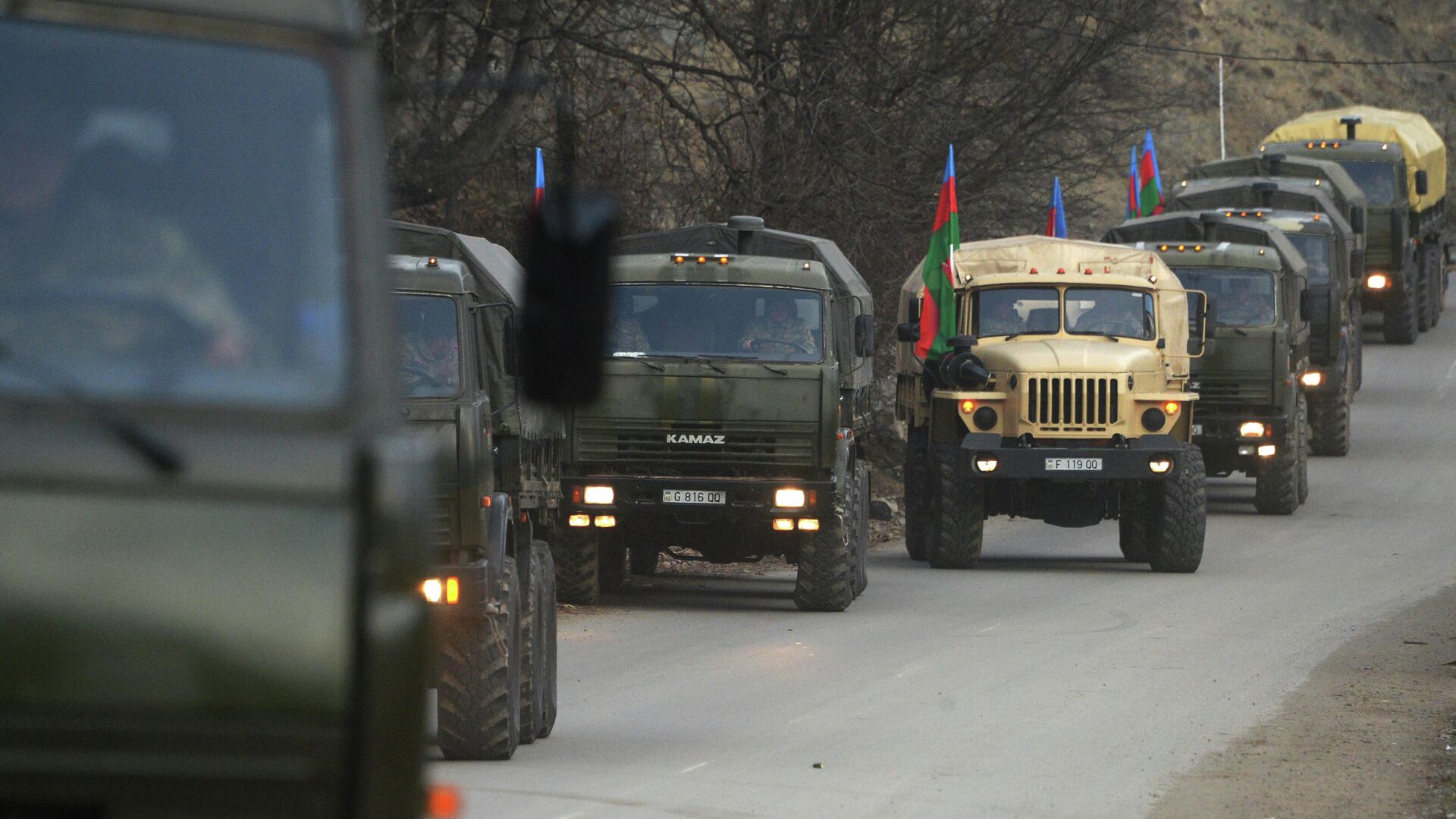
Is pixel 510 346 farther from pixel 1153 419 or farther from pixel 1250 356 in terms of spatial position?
pixel 1250 356

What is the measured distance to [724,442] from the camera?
15883mm

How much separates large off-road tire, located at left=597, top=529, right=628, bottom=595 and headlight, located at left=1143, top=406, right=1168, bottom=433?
4.65 meters

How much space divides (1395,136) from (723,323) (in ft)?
84.2

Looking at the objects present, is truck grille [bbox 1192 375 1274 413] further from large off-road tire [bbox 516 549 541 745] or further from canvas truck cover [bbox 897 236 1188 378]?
large off-road tire [bbox 516 549 541 745]

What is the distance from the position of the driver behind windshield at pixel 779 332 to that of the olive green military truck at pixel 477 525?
5.07m

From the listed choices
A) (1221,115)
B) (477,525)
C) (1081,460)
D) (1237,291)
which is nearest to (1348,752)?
(477,525)

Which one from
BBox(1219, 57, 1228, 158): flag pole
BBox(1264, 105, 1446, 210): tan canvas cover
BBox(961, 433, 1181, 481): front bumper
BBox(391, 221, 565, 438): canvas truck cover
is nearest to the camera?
BBox(391, 221, 565, 438): canvas truck cover

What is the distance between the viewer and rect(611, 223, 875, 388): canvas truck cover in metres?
17.4

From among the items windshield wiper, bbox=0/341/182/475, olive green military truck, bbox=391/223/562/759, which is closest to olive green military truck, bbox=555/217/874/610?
olive green military truck, bbox=391/223/562/759

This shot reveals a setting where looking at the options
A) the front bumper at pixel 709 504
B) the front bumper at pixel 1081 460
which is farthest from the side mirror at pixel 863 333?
the front bumper at pixel 1081 460

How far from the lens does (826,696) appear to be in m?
11.9

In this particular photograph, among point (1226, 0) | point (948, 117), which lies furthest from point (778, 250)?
point (1226, 0)

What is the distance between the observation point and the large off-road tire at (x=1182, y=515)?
1864 cm

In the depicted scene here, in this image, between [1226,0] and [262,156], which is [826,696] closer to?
[262,156]
